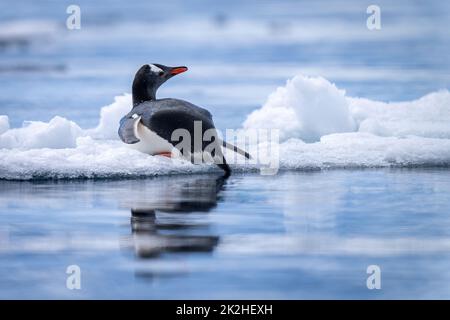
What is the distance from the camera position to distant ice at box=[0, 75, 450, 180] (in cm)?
548

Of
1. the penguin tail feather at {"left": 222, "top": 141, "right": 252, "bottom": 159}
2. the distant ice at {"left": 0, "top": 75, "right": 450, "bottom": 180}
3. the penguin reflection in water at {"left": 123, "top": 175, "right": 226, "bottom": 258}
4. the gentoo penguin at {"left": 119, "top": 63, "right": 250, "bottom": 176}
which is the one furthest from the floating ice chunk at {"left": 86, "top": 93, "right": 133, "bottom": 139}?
the penguin reflection in water at {"left": 123, "top": 175, "right": 226, "bottom": 258}

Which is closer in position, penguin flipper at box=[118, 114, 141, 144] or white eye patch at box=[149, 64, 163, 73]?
penguin flipper at box=[118, 114, 141, 144]

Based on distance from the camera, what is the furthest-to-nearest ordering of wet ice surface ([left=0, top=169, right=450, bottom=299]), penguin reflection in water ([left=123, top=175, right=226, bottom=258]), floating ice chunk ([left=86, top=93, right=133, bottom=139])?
floating ice chunk ([left=86, top=93, right=133, bottom=139]) → penguin reflection in water ([left=123, top=175, right=226, bottom=258]) → wet ice surface ([left=0, top=169, right=450, bottom=299])

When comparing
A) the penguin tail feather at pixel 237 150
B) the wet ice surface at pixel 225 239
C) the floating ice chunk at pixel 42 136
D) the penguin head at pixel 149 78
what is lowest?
the wet ice surface at pixel 225 239

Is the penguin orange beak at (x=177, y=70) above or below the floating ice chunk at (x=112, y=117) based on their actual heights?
above

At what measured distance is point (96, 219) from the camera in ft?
13.2

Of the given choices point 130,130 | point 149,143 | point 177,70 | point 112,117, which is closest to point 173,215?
point 149,143

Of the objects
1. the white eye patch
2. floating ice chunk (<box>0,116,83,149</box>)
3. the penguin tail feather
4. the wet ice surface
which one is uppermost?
the white eye patch

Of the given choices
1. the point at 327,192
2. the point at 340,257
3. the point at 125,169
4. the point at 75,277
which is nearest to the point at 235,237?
the point at 340,257

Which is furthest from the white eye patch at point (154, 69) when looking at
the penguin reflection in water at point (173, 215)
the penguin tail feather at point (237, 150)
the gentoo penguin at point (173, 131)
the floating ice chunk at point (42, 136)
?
the penguin reflection in water at point (173, 215)

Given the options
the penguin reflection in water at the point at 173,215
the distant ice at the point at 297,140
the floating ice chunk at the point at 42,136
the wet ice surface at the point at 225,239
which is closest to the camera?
the wet ice surface at the point at 225,239

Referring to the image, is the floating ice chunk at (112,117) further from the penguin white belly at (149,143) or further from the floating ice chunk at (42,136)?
the penguin white belly at (149,143)

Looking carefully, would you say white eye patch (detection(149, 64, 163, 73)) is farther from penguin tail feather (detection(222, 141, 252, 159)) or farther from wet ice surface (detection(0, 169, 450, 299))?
wet ice surface (detection(0, 169, 450, 299))

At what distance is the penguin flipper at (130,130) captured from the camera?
18.9 feet
